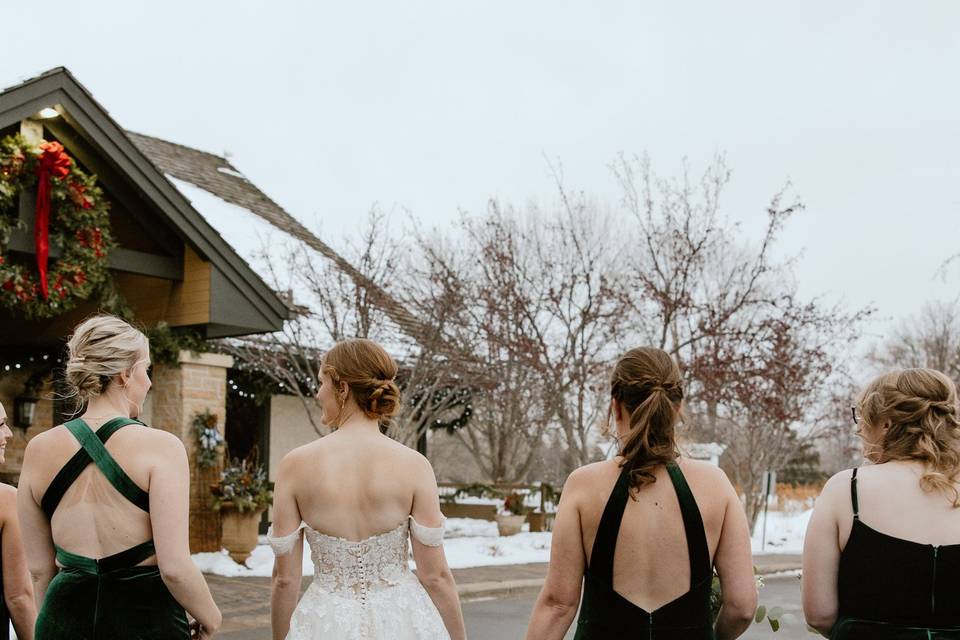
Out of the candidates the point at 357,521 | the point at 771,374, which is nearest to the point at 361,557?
Answer: the point at 357,521

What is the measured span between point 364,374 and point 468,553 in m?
12.6

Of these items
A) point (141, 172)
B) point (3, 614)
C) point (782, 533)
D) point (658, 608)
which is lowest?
point (782, 533)

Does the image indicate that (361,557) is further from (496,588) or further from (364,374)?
(496,588)

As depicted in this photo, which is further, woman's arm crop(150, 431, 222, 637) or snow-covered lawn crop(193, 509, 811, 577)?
snow-covered lawn crop(193, 509, 811, 577)

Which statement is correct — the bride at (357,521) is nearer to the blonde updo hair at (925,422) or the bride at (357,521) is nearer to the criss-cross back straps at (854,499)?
the criss-cross back straps at (854,499)

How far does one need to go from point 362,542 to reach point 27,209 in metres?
8.22

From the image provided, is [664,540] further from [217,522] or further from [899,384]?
[217,522]

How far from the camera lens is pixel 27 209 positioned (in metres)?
10.6

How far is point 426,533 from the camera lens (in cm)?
380

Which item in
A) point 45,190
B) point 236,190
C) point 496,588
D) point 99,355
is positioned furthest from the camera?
point 236,190

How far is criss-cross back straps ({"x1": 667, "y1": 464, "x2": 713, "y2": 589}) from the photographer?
3.14 m

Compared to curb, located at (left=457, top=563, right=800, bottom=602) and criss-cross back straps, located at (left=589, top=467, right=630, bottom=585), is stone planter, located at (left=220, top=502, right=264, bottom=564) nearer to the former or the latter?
curb, located at (left=457, top=563, right=800, bottom=602)

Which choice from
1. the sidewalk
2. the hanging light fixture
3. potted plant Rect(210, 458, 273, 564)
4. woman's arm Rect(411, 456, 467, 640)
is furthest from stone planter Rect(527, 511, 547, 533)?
woman's arm Rect(411, 456, 467, 640)

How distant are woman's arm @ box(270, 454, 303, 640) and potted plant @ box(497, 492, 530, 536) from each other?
50.6 feet
